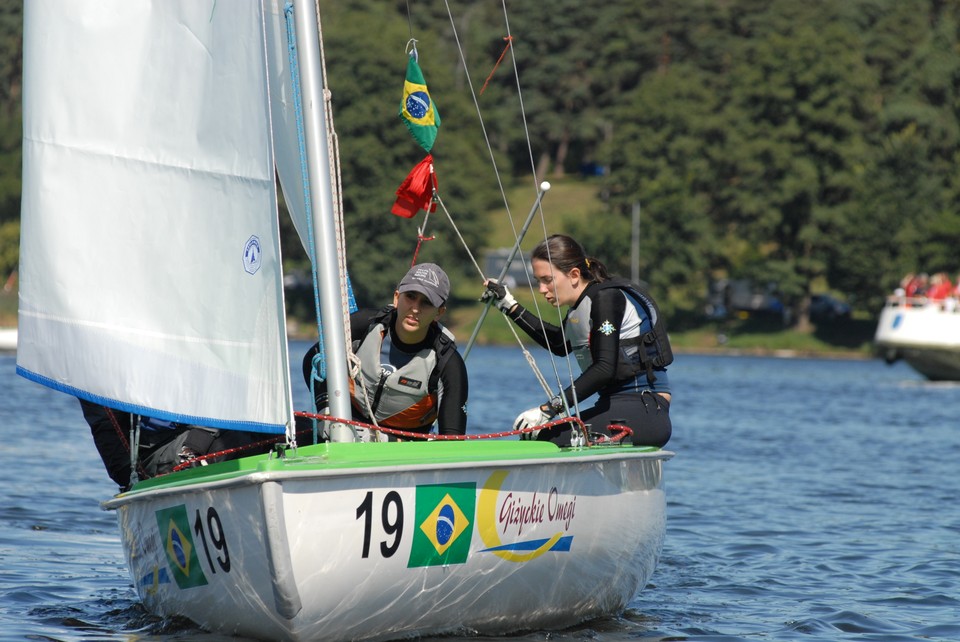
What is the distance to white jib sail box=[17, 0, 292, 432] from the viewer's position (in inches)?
218

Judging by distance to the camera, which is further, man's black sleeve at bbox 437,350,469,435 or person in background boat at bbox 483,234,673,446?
person in background boat at bbox 483,234,673,446

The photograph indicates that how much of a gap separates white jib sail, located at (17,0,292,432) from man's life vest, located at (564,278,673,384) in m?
1.90

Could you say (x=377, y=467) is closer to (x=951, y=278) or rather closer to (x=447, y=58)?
(x=951, y=278)

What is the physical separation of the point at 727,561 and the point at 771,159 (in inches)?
2007

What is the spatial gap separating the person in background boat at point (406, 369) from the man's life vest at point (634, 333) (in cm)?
78

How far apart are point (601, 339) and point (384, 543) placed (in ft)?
5.80

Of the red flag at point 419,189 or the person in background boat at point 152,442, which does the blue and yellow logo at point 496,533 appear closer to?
the person in background boat at point 152,442

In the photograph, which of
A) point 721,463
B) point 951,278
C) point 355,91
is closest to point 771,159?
point 951,278

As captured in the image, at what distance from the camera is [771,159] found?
5884cm

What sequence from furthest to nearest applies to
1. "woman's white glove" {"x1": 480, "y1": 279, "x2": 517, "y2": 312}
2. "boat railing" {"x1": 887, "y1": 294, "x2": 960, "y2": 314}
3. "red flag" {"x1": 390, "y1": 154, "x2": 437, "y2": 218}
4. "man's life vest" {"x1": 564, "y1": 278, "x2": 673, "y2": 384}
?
"boat railing" {"x1": 887, "y1": 294, "x2": 960, "y2": 314} → "red flag" {"x1": 390, "y1": 154, "x2": 437, "y2": 218} → "man's life vest" {"x1": 564, "y1": 278, "x2": 673, "y2": 384} → "woman's white glove" {"x1": 480, "y1": 279, "x2": 517, "y2": 312}

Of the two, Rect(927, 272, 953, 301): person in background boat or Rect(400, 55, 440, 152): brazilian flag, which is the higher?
Rect(400, 55, 440, 152): brazilian flag

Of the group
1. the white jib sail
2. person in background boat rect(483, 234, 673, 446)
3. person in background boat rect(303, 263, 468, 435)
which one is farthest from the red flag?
the white jib sail

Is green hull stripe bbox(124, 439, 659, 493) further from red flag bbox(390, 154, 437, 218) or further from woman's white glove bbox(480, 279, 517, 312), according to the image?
red flag bbox(390, 154, 437, 218)

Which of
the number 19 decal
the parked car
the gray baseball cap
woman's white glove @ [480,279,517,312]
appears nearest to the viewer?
the number 19 decal
